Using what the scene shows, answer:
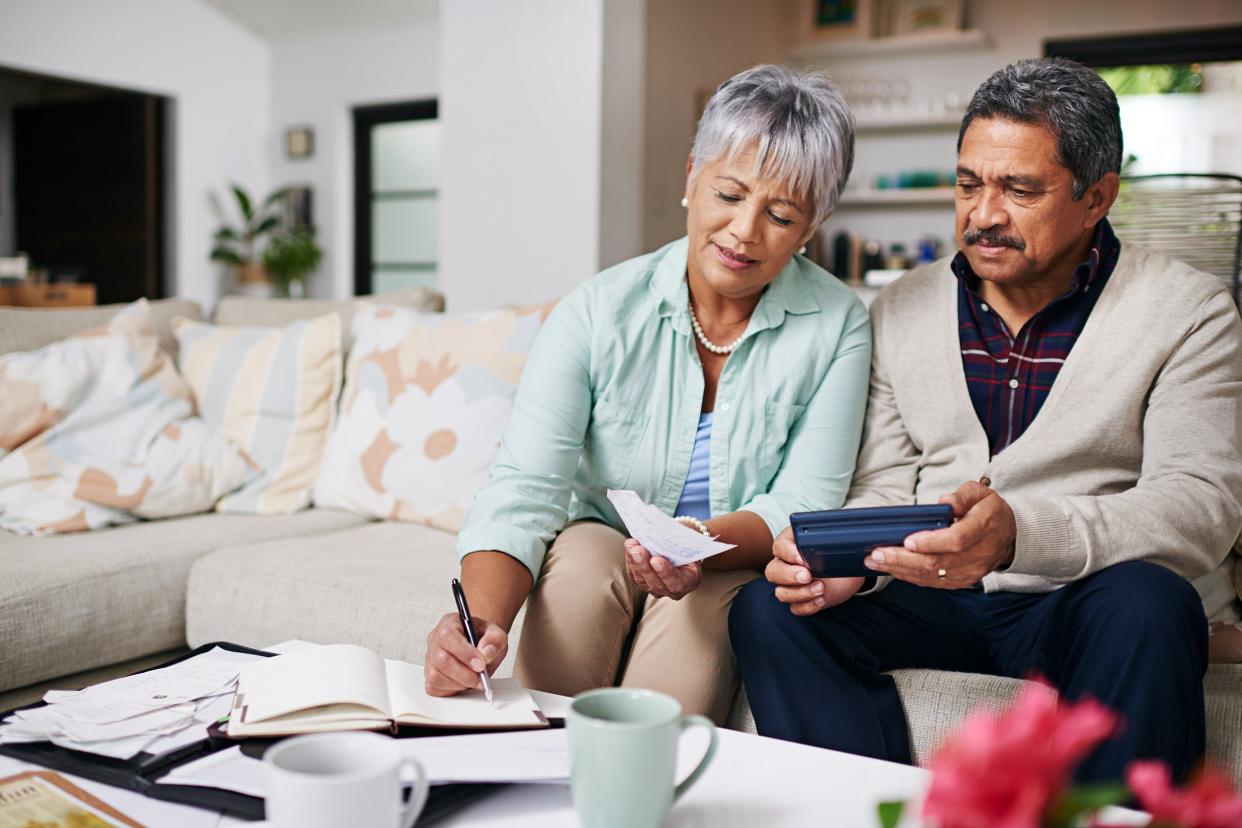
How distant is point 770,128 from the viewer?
143 centimetres

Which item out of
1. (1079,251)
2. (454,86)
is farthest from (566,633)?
(454,86)

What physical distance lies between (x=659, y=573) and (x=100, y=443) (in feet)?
4.50

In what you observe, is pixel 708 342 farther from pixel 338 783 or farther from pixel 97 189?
pixel 97 189

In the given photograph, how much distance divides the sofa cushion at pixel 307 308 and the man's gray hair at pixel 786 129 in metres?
1.17

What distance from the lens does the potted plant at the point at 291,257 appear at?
6.57 m

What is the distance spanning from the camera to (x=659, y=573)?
1273 mm

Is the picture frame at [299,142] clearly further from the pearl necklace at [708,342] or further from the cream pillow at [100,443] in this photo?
the pearl necklace at [708,342]

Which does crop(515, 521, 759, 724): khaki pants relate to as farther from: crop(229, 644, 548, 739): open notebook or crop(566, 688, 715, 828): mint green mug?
crop(566, 688, 715, 828): mint green mug

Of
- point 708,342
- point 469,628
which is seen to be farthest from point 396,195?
point 469,628

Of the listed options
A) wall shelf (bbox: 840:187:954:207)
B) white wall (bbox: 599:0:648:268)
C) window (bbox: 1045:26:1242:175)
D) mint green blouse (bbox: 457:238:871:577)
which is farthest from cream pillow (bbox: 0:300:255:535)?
window (bbox: 1045:26:1242:175)

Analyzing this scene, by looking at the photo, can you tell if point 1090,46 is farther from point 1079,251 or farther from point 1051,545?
point 1051,545

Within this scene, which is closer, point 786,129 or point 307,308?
point 786,129

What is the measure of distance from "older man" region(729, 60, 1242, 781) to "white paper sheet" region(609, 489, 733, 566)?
0.13 metres

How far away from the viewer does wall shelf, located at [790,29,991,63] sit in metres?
5.10
